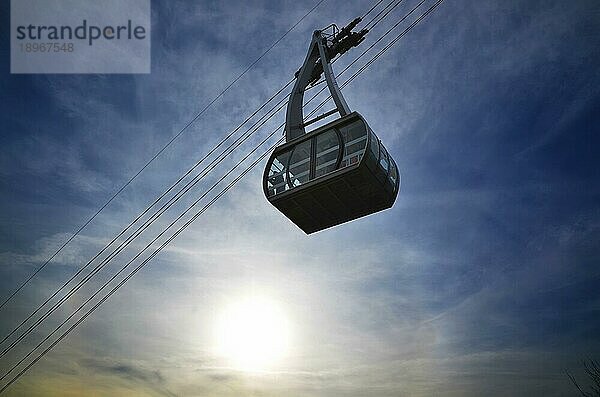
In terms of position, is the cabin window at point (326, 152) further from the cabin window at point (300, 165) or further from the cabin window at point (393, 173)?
the cabin window at point (393, 173)

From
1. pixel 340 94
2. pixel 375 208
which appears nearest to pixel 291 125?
pixel 340 94

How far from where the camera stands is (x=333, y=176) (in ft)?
63.8

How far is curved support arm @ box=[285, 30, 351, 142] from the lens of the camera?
78.0 ft

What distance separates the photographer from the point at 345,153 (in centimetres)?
1986

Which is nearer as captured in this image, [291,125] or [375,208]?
[375,208]

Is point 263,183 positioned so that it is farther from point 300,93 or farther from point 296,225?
point 300,93

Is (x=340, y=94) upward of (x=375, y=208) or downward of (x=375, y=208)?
upward

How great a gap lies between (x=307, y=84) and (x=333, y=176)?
985 centimetres

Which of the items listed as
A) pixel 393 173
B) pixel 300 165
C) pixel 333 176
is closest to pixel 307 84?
pixel 300 165

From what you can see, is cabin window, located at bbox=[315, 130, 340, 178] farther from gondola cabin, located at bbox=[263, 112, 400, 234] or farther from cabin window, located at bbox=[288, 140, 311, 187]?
cabin window, located at bbox=[288, 140, 311, 187]

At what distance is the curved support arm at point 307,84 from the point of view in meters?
23.8

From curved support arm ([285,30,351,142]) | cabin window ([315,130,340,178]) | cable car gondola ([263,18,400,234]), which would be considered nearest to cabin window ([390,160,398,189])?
cable car gondola ([263,18,400,234])

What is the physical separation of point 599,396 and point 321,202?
29182 mm

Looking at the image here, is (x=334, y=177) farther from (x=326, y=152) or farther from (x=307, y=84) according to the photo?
(x=307, y=84)
